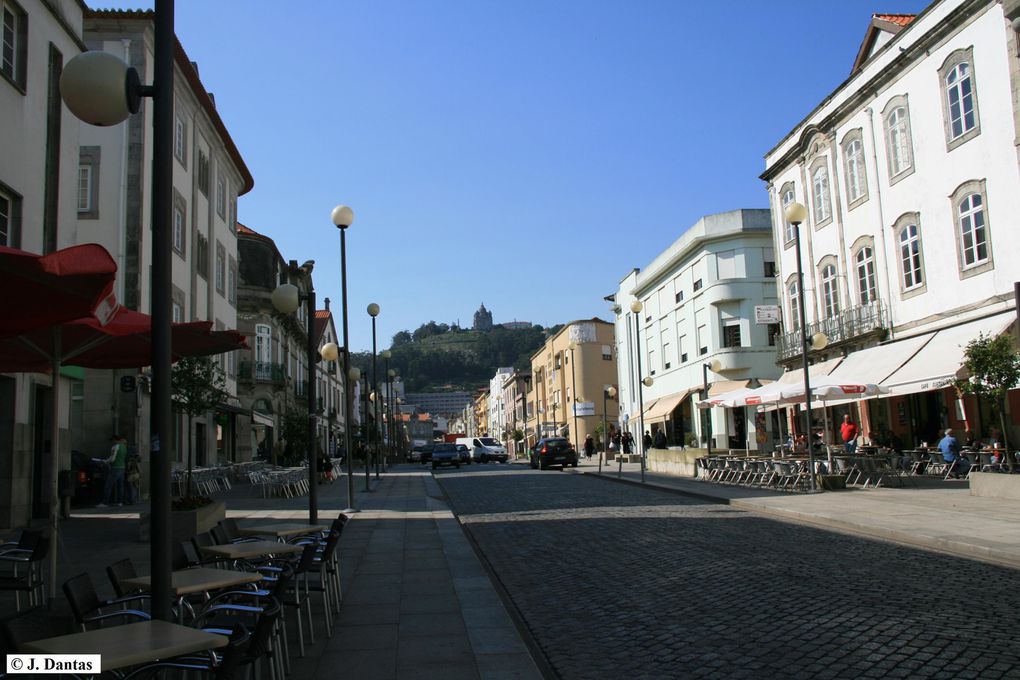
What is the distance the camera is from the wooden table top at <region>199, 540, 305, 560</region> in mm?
7346

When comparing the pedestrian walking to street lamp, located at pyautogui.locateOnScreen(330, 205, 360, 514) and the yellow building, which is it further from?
the yellow building

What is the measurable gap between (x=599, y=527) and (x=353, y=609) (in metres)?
7.33

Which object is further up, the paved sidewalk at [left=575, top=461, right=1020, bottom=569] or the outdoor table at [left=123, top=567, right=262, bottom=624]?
the outdoor table at [left=123, top=567, right=262, bottom=624]

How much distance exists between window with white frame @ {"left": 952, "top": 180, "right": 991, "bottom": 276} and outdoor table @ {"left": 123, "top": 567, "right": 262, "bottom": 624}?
22599 millimetres

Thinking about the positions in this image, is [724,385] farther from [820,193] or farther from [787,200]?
[820,193]

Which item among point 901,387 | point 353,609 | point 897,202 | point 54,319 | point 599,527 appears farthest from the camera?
point 897,202

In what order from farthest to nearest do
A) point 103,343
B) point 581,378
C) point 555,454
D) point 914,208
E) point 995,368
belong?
point 581,378
point 555,454
point 914,208
point 995,368
point 103,343

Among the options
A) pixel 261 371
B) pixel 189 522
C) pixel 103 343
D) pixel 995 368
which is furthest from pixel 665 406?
pixel 103 343

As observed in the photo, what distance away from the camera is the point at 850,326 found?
30.0 meters

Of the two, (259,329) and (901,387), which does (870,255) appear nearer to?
(901,387)

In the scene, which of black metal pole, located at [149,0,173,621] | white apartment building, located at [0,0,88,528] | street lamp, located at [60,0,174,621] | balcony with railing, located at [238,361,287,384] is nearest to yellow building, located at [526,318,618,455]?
balcony with railing, located at [238,361,287,384]

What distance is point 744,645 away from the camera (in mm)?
6508

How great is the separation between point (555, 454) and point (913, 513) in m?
28.3

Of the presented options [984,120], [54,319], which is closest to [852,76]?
[984,120]
